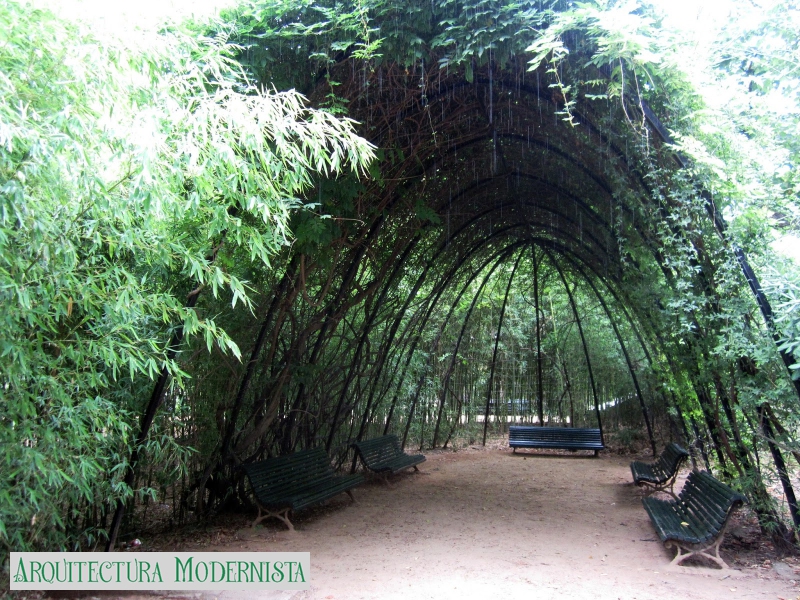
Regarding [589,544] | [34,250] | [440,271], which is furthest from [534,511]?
[34,250]

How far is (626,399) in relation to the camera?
9188 millimetres

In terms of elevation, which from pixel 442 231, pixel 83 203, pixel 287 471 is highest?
pixel 442 231

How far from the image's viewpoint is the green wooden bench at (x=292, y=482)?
4395 mm

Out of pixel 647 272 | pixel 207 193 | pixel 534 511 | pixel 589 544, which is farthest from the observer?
pixel 534 511

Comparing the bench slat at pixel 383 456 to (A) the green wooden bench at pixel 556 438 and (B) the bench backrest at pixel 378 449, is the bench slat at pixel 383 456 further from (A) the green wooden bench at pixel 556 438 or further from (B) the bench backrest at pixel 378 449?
(A) the green wooden bench at pixel 556 438

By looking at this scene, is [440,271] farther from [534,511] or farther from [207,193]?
[207,193]

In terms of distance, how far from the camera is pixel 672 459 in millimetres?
5391

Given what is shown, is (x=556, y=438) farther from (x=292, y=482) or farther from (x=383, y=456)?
(x=292, y=482)

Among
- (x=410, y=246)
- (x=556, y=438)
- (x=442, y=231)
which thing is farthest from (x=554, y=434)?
(x=410, y=246)

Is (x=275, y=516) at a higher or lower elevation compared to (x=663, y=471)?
lower

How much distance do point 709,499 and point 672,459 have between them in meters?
1.69

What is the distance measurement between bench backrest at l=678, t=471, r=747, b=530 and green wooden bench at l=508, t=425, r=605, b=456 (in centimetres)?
410

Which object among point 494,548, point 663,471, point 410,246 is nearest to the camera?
point 494,548

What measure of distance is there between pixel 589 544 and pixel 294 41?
13.5 feet
